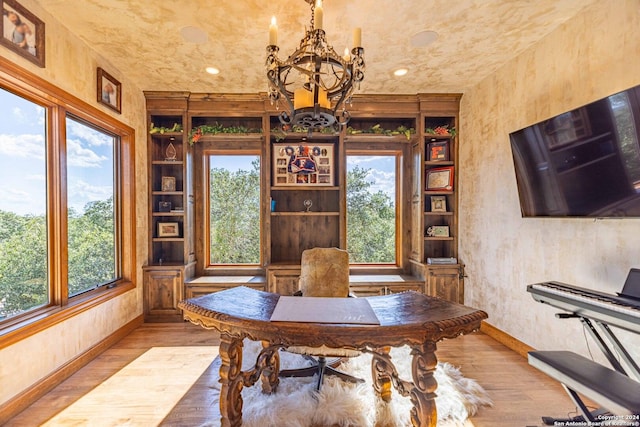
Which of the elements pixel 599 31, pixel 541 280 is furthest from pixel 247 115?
pixel 541 280

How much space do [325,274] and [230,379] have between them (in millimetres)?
1100

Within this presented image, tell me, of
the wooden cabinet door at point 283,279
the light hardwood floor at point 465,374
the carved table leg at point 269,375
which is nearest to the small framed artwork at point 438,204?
the light hardwood floor at point 465,374

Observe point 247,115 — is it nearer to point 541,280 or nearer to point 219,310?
point 219,310

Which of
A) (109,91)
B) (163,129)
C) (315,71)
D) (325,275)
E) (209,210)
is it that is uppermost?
(109,91)

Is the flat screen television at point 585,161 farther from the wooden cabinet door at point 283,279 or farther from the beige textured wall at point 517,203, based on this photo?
the wooden cabinet door at point 283,279

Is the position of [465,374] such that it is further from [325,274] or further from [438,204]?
[438,204]

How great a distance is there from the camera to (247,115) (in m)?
3.51

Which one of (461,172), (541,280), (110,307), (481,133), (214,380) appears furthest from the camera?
(461,172)

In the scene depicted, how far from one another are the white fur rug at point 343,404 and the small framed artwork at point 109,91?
291cm

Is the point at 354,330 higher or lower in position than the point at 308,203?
lower

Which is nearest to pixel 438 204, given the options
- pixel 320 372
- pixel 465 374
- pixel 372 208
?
pixel 372 208

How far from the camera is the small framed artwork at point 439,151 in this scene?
347 centimetres

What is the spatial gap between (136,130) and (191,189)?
0.91 m

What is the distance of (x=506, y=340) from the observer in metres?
2.74
